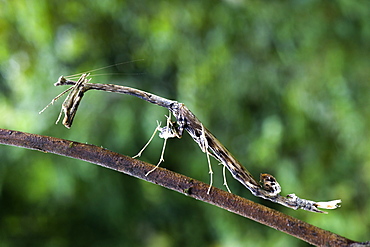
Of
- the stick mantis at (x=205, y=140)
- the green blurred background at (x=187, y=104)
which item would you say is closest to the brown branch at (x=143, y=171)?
the stick mantis at (x=205, y=140)

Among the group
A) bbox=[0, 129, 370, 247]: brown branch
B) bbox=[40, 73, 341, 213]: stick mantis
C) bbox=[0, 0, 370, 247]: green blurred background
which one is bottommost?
bbox=[0, 129, 370, 247]: brown branch

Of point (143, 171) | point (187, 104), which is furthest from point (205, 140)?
point (187, 104)

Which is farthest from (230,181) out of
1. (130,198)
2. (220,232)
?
(130,198)

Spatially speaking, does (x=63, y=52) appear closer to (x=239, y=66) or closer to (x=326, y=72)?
(x=239, y=66)

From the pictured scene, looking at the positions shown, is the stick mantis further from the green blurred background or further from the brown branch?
the green blurred background

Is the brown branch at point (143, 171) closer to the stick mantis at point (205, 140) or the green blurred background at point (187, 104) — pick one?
the stick mantis at point (205, 140)

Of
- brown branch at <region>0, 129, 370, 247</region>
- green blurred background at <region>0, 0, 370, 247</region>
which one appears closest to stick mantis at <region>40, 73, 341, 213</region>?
brown branch at <region>0, 129, 370, 247</region>

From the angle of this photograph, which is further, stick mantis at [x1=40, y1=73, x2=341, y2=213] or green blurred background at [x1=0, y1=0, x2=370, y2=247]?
green blurred background at [x1=0, y1=0, x2=370, y2=247]

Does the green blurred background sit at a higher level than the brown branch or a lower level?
higher

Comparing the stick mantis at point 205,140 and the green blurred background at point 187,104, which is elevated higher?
the green blurred background at point 187,104
